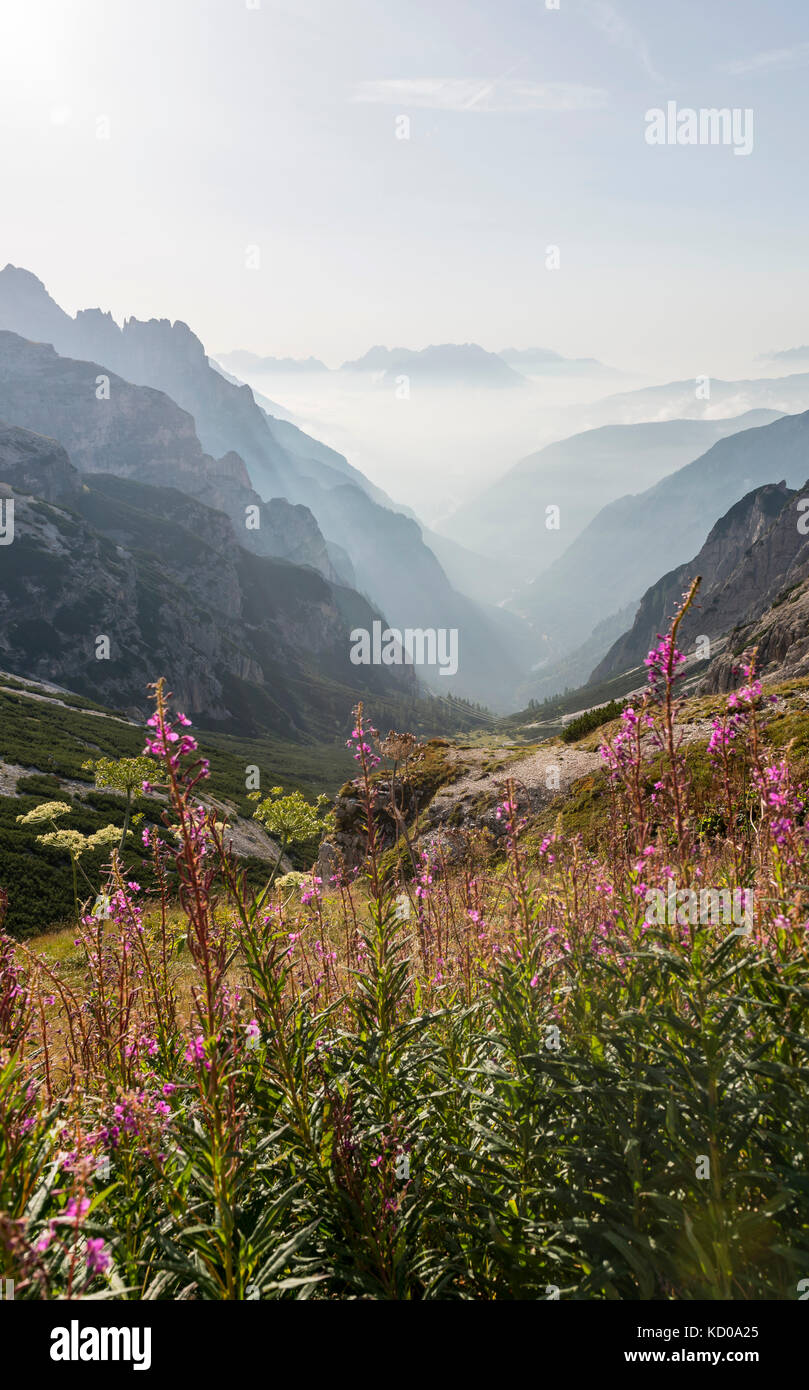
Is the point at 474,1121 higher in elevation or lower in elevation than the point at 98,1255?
lower

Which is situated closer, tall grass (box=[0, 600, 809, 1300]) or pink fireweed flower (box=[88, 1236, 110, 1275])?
pink fireweed flower (box=[88, 1236, 110, 1275])

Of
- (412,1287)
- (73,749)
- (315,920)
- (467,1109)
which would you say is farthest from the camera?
(73,749)

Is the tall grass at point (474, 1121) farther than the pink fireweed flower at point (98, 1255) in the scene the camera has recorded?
Yes

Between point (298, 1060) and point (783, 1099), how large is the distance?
2.27 meters

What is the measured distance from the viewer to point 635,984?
3.02 meters

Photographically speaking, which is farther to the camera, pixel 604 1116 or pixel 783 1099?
pixel 604 1116

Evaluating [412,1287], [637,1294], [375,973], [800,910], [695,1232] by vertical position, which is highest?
[800,910]

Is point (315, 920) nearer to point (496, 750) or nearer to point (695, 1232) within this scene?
point (695, 1232)

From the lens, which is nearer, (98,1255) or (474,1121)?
(98,1255)

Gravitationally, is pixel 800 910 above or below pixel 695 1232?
above

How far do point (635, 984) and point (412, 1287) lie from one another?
A: 169cm

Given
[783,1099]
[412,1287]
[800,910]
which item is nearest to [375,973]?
[412,1287]
